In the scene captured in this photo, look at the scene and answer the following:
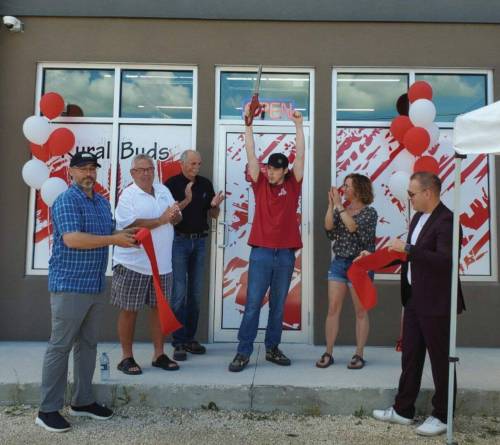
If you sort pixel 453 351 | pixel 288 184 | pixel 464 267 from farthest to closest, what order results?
pixel 464 267, pixel 288 184, pixel 453 351

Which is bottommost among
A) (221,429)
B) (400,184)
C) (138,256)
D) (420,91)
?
(221,429)

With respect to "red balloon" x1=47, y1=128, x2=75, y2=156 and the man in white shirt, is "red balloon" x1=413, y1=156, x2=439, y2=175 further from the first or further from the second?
"red balloon" x1=47, y1=128, x2=75, y2=156

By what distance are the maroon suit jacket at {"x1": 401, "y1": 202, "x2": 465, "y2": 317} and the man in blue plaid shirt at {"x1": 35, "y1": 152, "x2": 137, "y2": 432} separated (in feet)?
7.00

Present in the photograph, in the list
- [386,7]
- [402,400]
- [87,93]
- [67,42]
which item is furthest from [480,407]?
[67,42]

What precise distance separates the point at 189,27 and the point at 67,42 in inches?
58.4

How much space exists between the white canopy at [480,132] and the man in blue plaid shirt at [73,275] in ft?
8.16

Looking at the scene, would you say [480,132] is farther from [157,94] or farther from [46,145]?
[46,145]

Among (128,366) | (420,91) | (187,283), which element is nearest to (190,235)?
(187,283)

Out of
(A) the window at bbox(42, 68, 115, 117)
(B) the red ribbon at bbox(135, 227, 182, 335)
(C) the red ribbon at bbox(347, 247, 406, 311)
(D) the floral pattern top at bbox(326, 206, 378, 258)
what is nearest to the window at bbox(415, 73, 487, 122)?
(D) the floral pattern top at bbox(326, 206, 378, 258)

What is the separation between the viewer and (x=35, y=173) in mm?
5457

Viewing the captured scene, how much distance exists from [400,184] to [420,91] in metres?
1.08

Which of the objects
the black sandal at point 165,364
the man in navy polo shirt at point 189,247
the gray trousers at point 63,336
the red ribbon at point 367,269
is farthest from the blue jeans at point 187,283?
the red ribbon at point 367,269

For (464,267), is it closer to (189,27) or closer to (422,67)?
(422,67)

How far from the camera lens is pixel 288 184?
464cm
